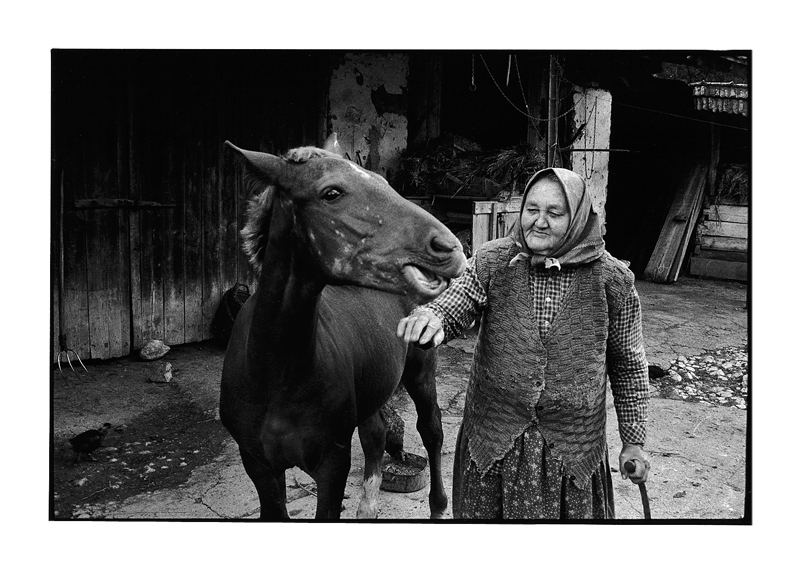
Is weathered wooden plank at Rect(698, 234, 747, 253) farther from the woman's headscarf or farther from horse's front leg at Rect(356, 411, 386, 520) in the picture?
the woman's headscarf

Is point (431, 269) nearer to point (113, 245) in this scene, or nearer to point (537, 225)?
point (537, 225)

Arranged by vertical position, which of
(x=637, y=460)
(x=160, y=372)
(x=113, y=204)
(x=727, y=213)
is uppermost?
(x=727, y=213)

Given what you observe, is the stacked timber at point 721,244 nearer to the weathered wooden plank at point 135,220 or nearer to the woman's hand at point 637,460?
the weathered wooden plank at point 135,220

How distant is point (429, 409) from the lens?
4.36m

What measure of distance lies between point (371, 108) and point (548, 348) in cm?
476

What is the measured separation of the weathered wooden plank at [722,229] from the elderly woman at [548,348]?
9145 mm

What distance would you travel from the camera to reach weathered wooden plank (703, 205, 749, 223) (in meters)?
11.1

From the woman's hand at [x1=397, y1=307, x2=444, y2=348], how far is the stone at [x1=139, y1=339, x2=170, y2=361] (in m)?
4.41

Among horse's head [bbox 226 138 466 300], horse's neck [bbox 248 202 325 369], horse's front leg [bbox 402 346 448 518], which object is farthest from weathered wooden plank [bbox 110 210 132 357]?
horse's head [bbox 226 138 466 300]

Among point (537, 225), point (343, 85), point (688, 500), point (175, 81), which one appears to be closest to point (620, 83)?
point (343, 85)

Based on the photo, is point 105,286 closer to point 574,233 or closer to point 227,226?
point 227,226

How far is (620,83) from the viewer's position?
27.3ft

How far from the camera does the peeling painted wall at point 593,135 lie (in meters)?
7.96

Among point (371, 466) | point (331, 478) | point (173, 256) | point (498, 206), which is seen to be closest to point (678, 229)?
point (498, 206)
